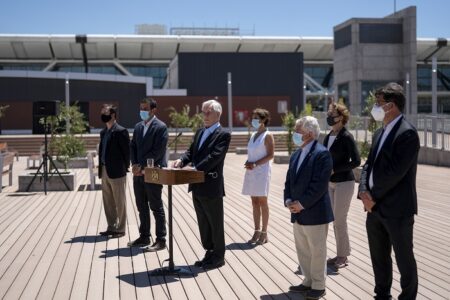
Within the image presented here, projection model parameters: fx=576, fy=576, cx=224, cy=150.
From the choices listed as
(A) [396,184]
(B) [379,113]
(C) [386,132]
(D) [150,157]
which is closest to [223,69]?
(D) [150,157]

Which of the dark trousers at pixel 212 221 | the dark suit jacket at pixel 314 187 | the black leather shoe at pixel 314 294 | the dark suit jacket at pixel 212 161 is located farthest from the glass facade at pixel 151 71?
the black leather shoe at pixel 314 294

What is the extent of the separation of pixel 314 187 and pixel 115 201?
3840mm

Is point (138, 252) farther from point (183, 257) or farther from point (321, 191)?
point (321, 191)

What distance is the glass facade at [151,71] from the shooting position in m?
62.4

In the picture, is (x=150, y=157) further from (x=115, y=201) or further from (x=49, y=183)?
(x=49, y=183)

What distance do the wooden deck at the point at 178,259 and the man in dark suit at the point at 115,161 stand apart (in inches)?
19.2

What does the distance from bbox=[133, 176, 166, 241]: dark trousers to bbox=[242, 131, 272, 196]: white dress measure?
1074mm

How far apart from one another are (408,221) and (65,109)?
15.1m

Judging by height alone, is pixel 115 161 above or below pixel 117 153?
below

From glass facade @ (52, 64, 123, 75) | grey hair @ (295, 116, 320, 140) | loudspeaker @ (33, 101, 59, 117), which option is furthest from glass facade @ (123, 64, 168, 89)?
grey hair @ (295, 116, 320, 140)

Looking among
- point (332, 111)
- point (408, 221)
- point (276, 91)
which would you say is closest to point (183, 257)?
point (332, 111)

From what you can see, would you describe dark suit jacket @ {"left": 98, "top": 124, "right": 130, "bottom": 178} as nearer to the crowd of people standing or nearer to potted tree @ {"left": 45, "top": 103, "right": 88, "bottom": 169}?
the crowd of people standing

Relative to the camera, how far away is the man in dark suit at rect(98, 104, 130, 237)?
305 inches

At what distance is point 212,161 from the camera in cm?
592
